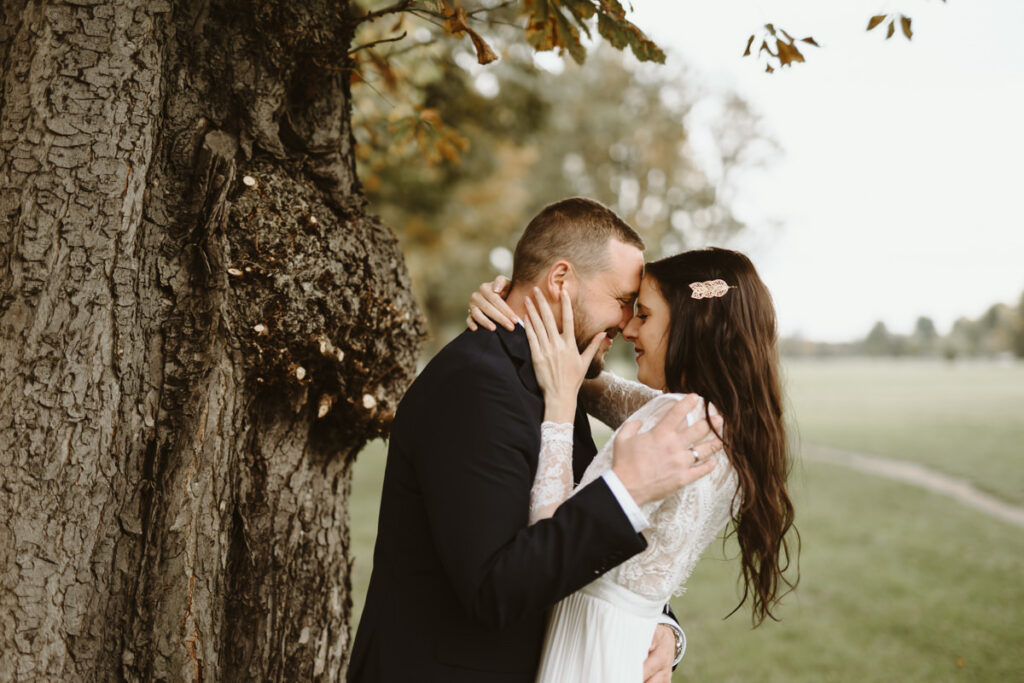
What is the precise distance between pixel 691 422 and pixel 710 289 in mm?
516

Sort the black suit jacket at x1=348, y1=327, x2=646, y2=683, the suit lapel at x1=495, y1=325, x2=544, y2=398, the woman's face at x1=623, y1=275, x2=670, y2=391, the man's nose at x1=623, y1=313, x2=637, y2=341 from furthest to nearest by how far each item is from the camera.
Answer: the man's nose at x1=623, y1=313, x2=637, y2=341 < the woman's face at x1=623, y1=275, x2=670, y2=391 < the suit lapel at x1=495, y1=325, x2=544, y2=398 < the black suit jacket at x1=348, y1=327, x2=646, y2=683

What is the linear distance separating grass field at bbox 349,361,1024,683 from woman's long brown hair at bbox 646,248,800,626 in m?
0.30

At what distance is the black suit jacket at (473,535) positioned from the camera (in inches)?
73.7

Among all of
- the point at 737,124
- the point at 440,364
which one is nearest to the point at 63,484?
the point at 440,364

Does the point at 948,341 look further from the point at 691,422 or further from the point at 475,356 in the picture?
the point at 475,356

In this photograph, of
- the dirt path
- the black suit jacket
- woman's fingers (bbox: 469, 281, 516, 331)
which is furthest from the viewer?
the dirt path

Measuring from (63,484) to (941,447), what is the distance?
19.9 meters

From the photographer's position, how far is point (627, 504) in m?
1.93

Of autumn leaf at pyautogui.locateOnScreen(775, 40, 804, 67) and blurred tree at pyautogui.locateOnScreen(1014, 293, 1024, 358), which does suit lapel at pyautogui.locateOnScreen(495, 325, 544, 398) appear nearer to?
autumn leaf at pyautogui.locateOnScreen(775, 40, 804, 67)

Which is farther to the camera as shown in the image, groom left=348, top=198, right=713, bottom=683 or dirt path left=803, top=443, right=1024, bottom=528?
dirt path left=803, top=443, right=1024, bottom=528

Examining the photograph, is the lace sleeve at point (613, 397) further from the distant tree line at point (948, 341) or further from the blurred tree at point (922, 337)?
the blurred tree at point (922, 337)

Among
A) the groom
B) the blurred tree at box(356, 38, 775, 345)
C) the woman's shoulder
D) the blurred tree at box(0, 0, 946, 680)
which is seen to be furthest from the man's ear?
the blurred tree at box(356, 38, 775, 345)

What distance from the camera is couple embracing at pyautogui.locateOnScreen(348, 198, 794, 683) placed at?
75.5 inches

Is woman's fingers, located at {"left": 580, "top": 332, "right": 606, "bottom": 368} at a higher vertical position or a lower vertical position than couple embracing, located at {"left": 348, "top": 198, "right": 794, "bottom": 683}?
higher
